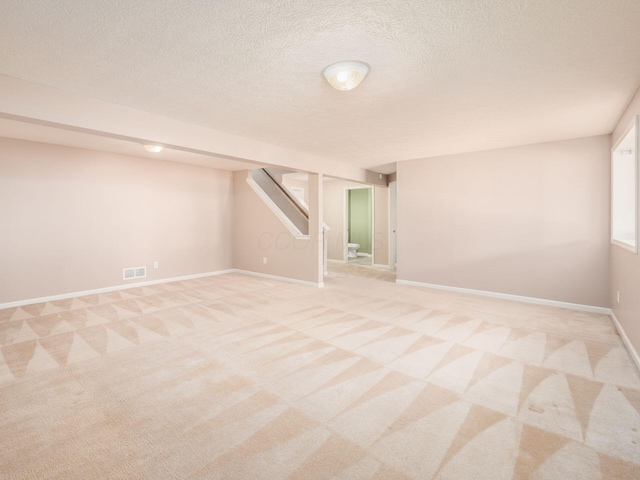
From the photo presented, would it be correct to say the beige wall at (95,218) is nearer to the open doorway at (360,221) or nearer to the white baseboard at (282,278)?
the white baseboard at (282,278)

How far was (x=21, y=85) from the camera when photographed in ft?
8.29

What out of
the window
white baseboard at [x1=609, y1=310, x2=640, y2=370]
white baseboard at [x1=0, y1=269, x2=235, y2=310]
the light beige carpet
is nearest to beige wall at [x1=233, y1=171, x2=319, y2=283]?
white baseboard at [x1=0, y1=269, x2=235, y2=310]

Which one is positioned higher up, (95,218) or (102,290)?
(95,218)

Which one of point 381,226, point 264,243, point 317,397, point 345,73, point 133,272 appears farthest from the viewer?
point 381,226

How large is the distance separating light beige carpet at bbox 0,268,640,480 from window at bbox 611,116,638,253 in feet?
3.74

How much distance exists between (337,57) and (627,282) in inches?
141

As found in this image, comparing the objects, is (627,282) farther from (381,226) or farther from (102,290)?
(102,290)

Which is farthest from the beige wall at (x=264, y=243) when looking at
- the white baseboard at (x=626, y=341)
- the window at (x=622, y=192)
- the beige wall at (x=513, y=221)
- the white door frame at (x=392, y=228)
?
the window at (x=622, y=192)

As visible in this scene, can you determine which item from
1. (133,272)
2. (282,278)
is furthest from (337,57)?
(133,272)

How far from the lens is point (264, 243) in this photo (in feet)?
21.8

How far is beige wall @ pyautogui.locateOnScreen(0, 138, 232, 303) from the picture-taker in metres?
4.45

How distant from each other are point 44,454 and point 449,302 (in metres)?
4.54

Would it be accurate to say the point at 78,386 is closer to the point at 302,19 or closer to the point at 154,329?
the point at 154,329

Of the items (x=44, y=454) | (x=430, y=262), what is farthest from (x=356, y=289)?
(x=44, y=454)
